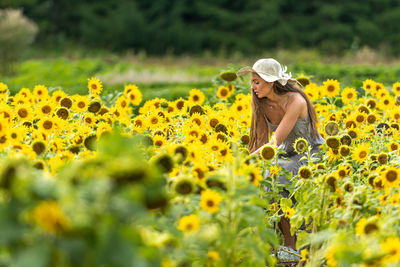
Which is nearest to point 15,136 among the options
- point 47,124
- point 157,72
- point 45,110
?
point 47,124

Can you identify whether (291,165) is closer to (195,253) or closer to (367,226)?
(367,226)

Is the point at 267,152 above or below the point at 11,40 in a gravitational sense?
below

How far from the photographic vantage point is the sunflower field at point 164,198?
1294 millimetres

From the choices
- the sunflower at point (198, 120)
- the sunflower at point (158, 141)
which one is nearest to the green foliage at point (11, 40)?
the sunflower at point (198, 120)

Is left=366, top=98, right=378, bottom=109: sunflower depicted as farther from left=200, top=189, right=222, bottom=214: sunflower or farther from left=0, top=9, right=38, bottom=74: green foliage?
left=0, top=9, right=38, bottom=74: green foliage

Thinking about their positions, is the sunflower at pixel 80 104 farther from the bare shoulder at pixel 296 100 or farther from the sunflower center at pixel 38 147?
the bare shoulder at pixel 296 100

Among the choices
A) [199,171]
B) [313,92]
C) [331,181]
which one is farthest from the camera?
[313,92]

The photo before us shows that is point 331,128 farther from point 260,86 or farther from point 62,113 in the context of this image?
point 62,113

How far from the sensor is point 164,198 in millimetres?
1495

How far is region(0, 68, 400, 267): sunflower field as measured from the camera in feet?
4.25

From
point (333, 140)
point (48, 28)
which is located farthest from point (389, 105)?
point (48, 28)

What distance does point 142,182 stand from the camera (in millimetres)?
1380

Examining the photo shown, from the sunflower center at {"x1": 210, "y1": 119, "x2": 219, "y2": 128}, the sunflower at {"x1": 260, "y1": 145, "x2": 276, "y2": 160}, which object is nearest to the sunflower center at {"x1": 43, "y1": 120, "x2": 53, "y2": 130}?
the sunflower center at {"x1": 210, "y1": 119, "x2": 219, "y2": 128}

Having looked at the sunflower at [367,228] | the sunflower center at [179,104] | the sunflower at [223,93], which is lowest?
the sunflower at [367,228]
